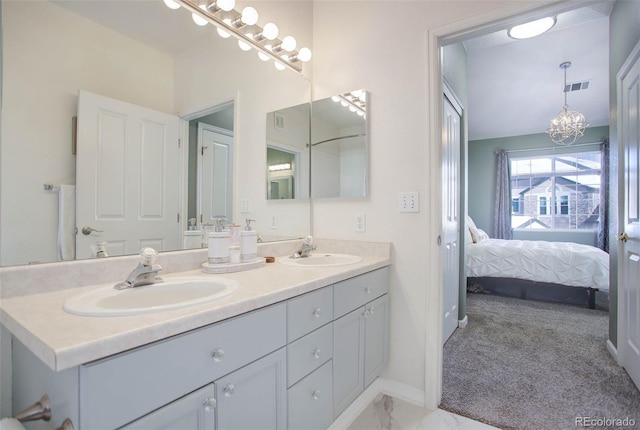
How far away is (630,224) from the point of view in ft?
6.34

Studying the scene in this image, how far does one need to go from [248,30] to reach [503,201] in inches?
231

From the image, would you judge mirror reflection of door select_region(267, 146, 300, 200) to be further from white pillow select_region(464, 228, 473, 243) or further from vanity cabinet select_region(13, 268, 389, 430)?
white pillow select_region(464, 228, 473, 243)

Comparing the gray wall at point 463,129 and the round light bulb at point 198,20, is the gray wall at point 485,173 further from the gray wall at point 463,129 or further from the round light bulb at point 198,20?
the round light bulb at point 198,20

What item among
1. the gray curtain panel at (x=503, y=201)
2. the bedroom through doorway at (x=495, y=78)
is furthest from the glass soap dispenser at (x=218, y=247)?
the gray curtain panel at (x=503, y=201)

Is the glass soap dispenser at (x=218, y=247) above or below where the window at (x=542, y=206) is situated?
below

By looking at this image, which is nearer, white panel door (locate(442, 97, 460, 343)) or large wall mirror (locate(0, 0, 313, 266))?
large wall mirror (locate(0, 0, 313, 266))

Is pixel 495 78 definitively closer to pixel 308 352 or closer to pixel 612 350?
pixel 612 350

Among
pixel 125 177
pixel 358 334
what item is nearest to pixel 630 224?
pixel 358 334

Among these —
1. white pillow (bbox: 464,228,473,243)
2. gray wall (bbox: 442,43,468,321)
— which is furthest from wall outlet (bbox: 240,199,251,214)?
white pillow (bbox: 464,228,473,243)

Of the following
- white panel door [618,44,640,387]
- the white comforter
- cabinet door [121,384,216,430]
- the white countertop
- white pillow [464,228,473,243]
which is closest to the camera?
the white countertop

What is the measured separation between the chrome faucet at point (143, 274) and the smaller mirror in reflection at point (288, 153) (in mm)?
964

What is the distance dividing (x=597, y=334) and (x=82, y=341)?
3606 mm

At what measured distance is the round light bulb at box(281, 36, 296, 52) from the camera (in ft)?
6.16

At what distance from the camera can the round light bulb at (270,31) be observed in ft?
5.76
